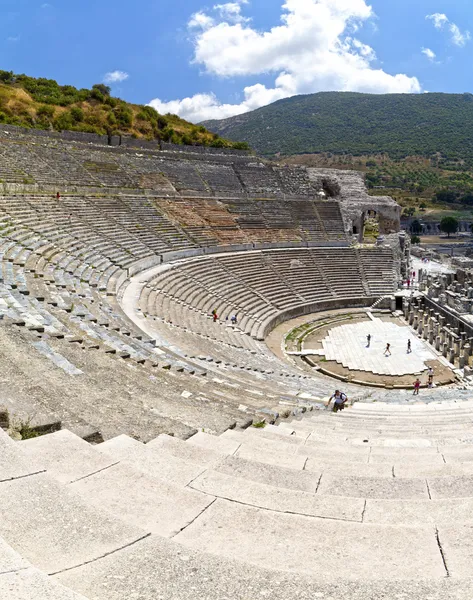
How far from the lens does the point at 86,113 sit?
47031mm

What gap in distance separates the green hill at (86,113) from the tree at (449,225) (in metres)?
35.3

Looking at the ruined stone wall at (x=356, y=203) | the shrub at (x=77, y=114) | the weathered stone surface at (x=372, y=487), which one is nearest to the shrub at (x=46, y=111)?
the shrub at (x=77, y=114)

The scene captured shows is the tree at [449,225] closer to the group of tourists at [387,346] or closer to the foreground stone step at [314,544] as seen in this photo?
the group of tourists at [387,346]

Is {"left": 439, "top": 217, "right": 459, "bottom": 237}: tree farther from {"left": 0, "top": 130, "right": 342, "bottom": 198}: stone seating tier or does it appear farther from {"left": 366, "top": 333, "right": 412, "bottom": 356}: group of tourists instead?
{"left": 366, "top": 333, "right": 412, "bottom": 356}: group of tourists

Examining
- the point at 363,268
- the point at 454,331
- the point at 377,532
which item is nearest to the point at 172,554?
the point at 377,532

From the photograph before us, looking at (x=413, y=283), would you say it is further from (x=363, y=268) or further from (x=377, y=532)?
(x=377, y=532)

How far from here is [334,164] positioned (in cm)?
10662

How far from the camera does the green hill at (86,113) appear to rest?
4238 cm

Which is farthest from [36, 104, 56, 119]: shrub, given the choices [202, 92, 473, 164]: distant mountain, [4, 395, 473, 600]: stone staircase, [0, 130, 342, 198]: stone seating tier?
[202, 92, 473, 164]: distant mountain

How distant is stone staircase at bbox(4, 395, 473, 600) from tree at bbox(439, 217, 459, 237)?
70.3m

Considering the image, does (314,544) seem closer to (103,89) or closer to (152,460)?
(152,460)

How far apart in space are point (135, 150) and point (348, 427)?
108 ft

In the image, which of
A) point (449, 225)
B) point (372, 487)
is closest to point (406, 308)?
point (372, 487)

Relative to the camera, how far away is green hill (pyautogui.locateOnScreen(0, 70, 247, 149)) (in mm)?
42375
